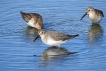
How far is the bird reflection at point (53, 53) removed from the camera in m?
12.3

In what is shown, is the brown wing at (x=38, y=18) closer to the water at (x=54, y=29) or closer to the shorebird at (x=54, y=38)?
the water at (x=54, y=29)

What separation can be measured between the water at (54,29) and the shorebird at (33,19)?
219 millimetres

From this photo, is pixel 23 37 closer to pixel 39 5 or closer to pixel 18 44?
pixel 18 44

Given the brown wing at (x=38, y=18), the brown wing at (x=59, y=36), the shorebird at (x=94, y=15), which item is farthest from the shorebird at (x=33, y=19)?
the brown wing at (x=59, y=36)

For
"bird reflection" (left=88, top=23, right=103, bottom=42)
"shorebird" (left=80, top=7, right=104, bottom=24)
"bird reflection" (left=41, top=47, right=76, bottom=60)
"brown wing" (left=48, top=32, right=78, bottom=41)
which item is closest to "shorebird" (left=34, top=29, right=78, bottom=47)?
"brown wing" (left=48, top=32, right=78, bottom=41)

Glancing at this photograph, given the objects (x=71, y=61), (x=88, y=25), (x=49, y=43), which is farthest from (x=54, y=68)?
(x=88, y=25)

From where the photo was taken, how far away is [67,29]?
48.7ft

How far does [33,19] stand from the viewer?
1545 centimetres

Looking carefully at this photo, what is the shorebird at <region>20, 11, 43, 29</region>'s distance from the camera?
15165 millimetres

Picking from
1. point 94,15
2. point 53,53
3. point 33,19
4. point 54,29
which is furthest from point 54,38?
point 94,15

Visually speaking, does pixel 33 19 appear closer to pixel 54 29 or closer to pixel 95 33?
pixel 54 29

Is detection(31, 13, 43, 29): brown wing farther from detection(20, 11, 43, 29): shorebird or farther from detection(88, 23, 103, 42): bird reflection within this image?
detection(88, 23, 103, 42): bird reflection

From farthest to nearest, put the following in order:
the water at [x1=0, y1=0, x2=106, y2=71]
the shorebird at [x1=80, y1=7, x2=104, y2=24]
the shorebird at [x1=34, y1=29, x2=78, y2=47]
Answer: the shorebird at [x1=80, y1=7, x2=104, y2=24]
the shorebird at [x1=34, y1=29, x2=78, y2=47]
the water at [x1=0, y1=0, x2=106, y2=71]

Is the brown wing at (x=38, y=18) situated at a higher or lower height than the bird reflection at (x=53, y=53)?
higher
